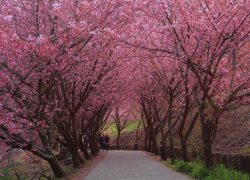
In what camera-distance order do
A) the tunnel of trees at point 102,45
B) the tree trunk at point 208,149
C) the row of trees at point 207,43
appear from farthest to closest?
the tree trunk at point 208,149
the row of trees at point 207,43
the tunnel of trees at point 102,45

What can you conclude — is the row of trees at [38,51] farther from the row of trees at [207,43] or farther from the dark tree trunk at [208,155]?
the dark tree trunk at [208,155]

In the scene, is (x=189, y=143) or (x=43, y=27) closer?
(x=43, y=27)

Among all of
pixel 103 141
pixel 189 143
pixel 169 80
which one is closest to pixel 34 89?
pixel 169 80

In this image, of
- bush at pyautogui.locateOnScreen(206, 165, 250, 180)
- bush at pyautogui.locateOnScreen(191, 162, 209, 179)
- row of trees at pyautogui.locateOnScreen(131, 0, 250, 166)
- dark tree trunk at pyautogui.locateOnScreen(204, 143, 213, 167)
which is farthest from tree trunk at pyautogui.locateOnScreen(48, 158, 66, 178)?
bush at pyautogui.locateOnScreen(206, 165, 250, 180)

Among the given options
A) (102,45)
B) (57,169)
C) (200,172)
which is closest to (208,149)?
(200,172)

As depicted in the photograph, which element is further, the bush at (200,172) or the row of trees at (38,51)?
the bush at (200,172)

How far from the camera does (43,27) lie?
43.8 feet

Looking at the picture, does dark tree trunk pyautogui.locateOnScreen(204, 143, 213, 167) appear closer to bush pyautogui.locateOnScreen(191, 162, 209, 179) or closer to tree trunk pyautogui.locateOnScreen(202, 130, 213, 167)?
tree trunk pyautogui.locateOnScreen(202, 130, 213, 167)

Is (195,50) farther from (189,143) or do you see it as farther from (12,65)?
(189,143)

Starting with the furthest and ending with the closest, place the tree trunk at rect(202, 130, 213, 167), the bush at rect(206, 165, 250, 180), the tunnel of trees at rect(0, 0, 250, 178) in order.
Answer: the tree trunk at rect(202, 130, 213, 167), the tunnel of trees at rect(0, 0, 250, 178), the bush at rect(206, 165, 250, 180)

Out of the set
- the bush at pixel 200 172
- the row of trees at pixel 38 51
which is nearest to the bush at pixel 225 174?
the bush at pixel 200 172

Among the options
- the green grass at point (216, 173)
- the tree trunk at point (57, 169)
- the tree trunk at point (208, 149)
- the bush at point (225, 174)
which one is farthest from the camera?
the tree trunk at point (57, 169)

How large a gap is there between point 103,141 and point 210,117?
29.5 meters

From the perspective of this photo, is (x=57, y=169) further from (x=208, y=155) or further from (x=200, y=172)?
(x=208, y=155)
